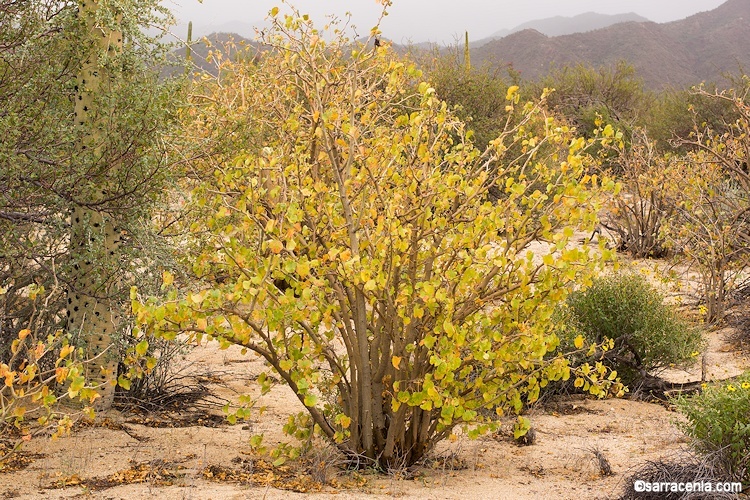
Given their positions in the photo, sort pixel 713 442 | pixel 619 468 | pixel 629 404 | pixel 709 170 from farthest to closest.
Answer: pixel 709 170, pixel 629 404, pixel 619 468, pixel 713 442

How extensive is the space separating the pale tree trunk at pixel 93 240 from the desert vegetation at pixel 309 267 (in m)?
0.02

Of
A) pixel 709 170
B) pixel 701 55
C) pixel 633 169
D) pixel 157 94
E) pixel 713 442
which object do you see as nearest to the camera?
pixel 713 442

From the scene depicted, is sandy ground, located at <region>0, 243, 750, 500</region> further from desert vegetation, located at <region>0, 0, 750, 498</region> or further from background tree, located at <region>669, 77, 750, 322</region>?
background tree, located at <region>669, 77, 750, 322</region>

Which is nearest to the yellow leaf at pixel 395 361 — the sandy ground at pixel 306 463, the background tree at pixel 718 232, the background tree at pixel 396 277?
the background tree at pixel 396 277

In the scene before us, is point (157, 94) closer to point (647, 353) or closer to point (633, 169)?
point (647, 353)

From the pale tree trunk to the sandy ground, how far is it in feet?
2.10

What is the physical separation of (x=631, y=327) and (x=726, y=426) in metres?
2.88

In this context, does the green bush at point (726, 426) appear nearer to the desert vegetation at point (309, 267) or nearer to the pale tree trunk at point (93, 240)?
the desert vegetation at point (309, 267)

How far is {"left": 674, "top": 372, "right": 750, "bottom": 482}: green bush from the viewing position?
4051mm

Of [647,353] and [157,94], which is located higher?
[157,94]

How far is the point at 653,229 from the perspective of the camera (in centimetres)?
1306

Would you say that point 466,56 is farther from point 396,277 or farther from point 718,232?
point 396,277

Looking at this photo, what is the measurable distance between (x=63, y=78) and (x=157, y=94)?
741 mm

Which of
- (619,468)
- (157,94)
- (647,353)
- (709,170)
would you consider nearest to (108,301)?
(157,94)
